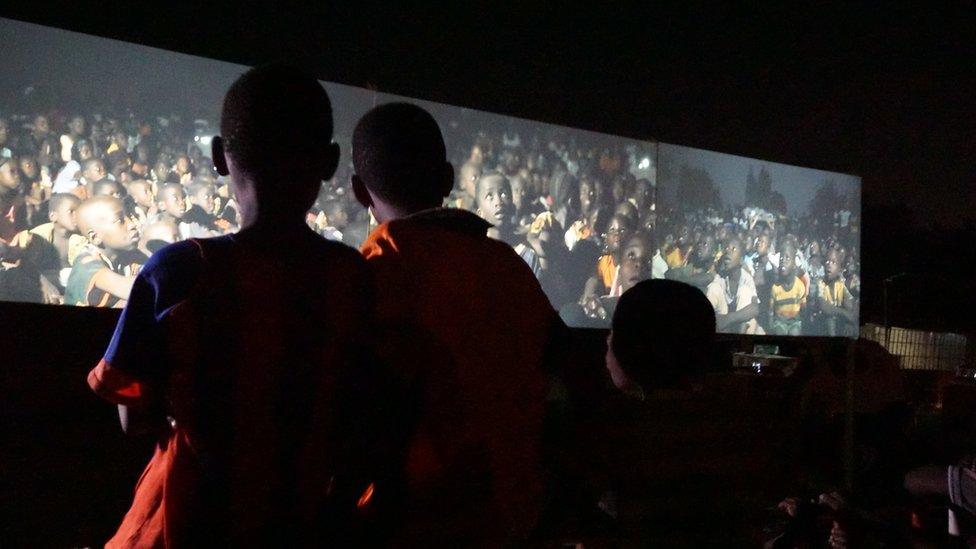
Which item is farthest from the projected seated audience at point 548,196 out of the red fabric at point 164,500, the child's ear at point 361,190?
the red fabric at point 164,500

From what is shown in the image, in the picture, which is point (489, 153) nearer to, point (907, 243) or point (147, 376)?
point (147, 376)

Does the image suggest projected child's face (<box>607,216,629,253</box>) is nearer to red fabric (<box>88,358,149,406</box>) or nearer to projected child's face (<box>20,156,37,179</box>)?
projected child's face (<box>20,156,37,179</box>)

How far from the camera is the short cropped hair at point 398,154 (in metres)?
1.21

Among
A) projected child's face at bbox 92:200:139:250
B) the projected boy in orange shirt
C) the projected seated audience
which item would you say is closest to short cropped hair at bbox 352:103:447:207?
the projected seated audience

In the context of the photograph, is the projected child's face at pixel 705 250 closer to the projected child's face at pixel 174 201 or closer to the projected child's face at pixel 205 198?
the projected child's face at pixel 205 198

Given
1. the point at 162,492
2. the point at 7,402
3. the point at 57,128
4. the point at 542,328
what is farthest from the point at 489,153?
the point at 162,492

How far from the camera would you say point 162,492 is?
38.6 inches

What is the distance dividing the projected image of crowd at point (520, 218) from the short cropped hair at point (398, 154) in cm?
138

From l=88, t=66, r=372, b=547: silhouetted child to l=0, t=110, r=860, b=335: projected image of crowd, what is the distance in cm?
157

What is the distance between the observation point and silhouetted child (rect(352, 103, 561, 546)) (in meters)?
1.09

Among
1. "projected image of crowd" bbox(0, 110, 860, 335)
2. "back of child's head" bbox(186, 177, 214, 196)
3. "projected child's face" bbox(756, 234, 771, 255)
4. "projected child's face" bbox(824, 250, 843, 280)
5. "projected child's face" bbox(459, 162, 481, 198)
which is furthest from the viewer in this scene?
"projected child's face" bbox(824, 250, 843, 280)

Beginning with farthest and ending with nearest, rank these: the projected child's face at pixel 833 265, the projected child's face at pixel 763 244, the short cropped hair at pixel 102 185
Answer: the projected child's face at pixel 833 265 < the projected child's face at pixel 763 244 < the short cropped hair at pixel 102 185

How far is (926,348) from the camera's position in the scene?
9156mm

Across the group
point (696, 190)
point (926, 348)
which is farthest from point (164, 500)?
point (926, 348)
